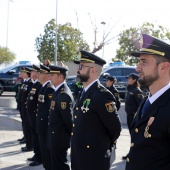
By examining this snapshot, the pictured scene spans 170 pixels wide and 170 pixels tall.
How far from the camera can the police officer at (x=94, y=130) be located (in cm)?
382

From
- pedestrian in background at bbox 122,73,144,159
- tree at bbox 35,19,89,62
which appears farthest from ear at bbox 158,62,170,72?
tree at bbox 35,19,89,62

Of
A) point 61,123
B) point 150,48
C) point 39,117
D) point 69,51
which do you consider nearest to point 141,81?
point 150,48

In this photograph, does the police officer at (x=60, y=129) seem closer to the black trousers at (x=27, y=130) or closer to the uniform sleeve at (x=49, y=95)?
the uniform sleeve at (x=49, y=95)

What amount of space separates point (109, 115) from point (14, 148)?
496 centimetres

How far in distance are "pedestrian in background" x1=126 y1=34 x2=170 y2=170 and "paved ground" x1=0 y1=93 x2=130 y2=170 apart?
13.8 ft

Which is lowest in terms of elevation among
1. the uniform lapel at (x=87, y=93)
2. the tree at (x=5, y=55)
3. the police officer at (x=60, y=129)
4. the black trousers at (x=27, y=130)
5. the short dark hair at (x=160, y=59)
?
the black trousers at (x=27, y=130)

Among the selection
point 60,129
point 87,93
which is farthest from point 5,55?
point 87,93

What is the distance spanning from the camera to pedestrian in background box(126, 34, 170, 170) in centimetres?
240

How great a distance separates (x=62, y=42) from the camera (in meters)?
34.3

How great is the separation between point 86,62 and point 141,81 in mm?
1792

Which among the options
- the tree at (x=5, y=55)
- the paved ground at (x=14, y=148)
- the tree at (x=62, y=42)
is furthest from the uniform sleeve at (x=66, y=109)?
the tree at (x=5, y=55)

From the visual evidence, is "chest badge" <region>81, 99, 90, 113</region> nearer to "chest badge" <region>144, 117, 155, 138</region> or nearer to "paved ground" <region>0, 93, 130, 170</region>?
"chest badge" <region>144, 117, 155, 138</region>

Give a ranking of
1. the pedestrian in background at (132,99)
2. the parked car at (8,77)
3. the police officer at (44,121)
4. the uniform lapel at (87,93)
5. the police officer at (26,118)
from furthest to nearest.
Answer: the parked car at (8,77) < the police officer at (26,118) < the pedestrian in background at (132,99) < the police officer at (44,121) < the uniform lapel at (87,93)

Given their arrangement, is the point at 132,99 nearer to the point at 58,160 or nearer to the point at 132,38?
the point at 58,160
